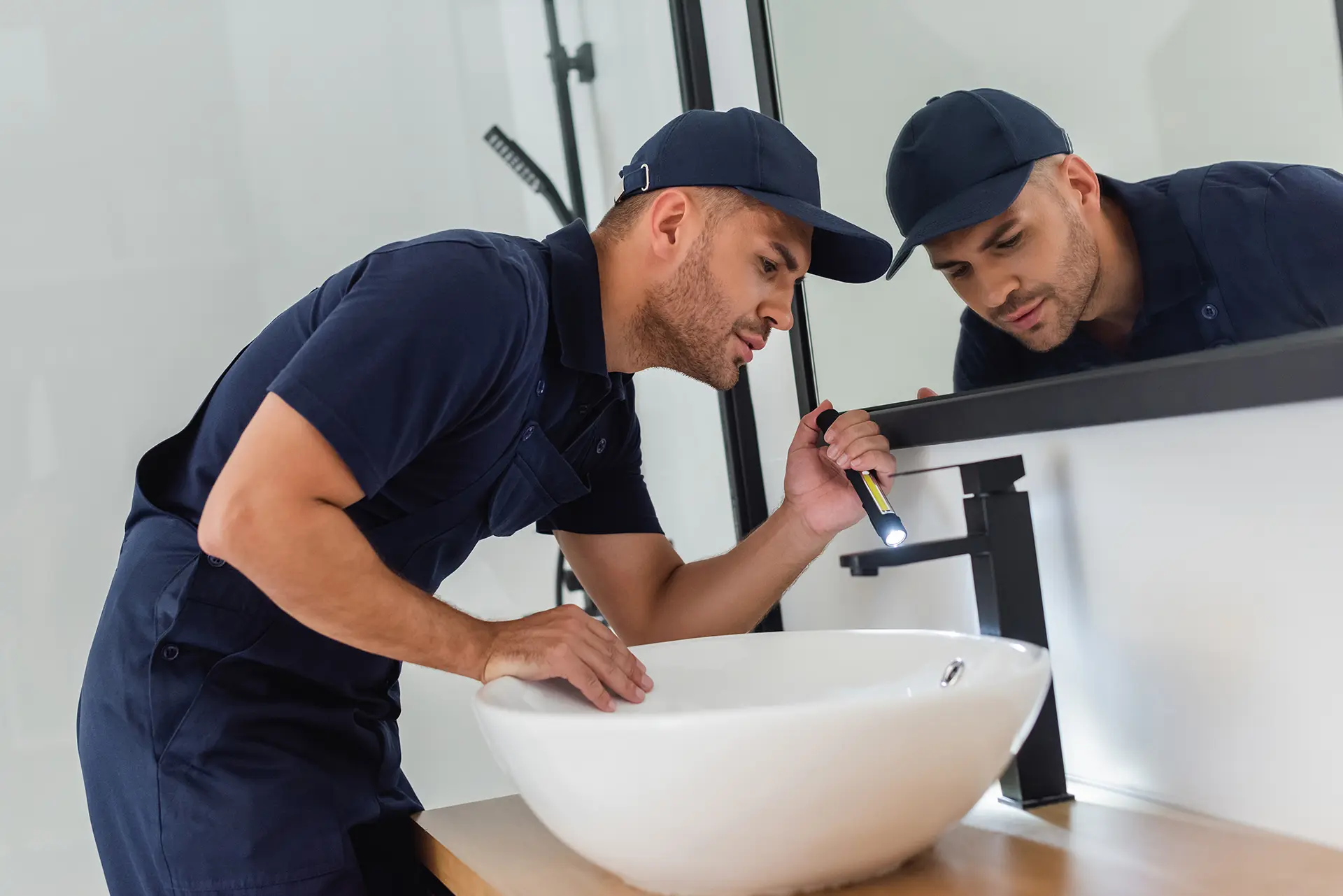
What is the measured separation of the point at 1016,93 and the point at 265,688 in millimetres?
888

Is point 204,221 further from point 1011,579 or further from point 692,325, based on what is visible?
point 1011,579

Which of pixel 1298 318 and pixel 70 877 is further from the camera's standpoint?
pixel 70 877

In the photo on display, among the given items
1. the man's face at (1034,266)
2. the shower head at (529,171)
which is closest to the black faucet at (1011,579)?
the man's face at (1034,266)

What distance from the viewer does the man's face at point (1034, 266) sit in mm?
936

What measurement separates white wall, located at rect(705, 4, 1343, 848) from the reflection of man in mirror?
68 millimetres

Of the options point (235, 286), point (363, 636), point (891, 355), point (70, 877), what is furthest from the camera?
point (235, 286)

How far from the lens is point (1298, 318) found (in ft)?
2.53

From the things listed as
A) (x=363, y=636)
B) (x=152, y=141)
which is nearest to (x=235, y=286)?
(x=152, y=141)

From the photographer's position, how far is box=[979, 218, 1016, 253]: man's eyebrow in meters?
0.97

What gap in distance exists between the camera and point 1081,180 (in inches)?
36.6

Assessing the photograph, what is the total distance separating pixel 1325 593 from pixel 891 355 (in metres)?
0.55

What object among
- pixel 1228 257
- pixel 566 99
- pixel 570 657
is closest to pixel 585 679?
pixel 570 657

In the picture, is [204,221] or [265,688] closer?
[265,688]

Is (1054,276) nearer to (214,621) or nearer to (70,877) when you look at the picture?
(214,621)
